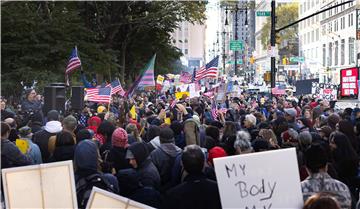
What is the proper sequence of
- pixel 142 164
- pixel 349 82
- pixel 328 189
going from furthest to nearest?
pixel 349 82, pixel 142 164, pixel 328 189

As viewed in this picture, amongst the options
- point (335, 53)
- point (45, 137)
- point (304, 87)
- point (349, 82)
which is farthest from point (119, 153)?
point (335, 53)

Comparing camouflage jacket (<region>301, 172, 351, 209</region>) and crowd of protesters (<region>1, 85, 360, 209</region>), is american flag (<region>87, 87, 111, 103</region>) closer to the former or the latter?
crowd of protesters (<region>1, 85, 360, 209</region>)

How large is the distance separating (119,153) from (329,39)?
89.5 metres

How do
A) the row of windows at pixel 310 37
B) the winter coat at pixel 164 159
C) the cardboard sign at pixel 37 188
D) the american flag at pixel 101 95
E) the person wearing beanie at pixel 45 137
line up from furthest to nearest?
the row of windows at pixel 310 37 < the american flag at pixel 101 95 < the person wearing beanie at pixel 45 137 < the winter coat at pixel 164 159 < the cardboard sign at pixel 37 188

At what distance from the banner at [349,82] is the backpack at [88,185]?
15063 mm

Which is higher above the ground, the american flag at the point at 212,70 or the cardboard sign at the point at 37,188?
the american flag at the point at 212,70

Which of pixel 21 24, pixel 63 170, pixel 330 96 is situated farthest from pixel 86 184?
pixel 330 96

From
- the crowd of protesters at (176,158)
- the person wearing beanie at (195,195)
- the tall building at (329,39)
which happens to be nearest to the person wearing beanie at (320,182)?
the crowd of protesters at (176,158)

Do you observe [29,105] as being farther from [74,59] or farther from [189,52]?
[189,52]

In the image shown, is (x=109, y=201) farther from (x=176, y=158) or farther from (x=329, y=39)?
(x=329, y=39)

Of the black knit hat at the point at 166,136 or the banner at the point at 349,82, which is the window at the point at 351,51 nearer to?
the banner at the point at 349,82

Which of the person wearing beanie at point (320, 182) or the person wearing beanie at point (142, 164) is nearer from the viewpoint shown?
the person wearing beanie at point (320, 182)

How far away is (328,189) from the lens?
16.0 feet

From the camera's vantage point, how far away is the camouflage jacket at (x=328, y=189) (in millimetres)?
4812
